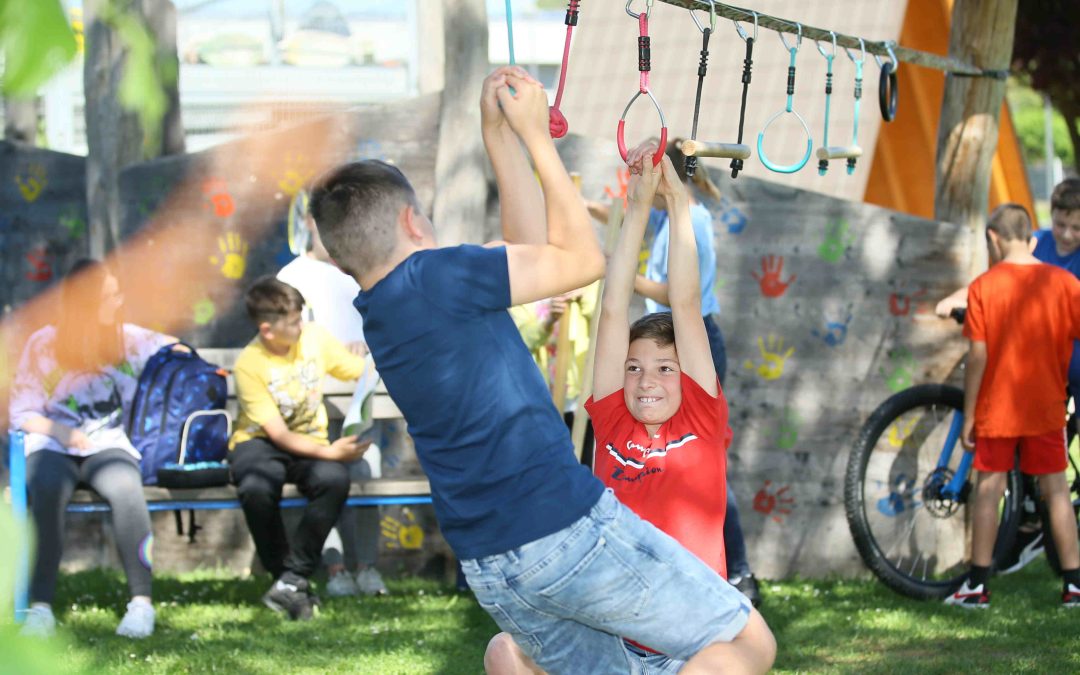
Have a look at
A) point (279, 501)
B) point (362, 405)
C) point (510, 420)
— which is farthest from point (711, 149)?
point (279, 501)

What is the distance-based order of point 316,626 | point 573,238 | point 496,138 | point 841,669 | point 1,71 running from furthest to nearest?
point 316,626 < point 841,669 < point 496,138 < point 573,238 < point 1,71

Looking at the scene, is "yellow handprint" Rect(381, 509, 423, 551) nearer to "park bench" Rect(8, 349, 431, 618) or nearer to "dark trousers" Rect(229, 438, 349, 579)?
"park bench" Rect(8, 349, 431, 618)

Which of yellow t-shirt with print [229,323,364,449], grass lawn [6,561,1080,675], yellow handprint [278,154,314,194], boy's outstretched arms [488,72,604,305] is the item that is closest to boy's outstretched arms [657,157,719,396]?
boy's outstretched arms [488,72,604,305]

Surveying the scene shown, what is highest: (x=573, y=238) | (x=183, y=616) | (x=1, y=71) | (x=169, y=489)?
(x=1, y=71)

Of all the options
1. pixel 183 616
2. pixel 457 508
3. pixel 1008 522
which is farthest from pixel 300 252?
pixel 457 508

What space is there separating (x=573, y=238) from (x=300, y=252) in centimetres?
395

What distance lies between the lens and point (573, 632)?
2.63 meters

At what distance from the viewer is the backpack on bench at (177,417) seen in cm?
565

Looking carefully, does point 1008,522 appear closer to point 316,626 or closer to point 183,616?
point 316,626

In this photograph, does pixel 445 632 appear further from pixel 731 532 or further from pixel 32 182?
pixel 32 182

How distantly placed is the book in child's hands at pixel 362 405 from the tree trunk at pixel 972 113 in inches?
109

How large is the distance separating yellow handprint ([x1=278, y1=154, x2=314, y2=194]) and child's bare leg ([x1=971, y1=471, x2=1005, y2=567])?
3.53m

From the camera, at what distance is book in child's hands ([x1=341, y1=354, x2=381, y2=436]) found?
5707mm

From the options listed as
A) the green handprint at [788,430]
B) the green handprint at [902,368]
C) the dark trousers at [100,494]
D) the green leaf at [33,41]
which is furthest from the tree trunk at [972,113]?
the green leaf at [33,41]
